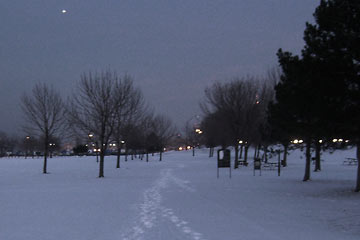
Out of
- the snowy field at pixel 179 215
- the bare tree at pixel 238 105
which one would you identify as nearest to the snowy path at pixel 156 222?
the snowy field at pixel 179 215

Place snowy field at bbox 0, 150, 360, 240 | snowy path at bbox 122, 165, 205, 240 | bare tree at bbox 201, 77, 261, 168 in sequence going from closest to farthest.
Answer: snowy path at bbox 122, 165, 205, 240 → snowy field at bbox 0, 150, 360, 240 → bare tree at bbox 201, 77, 261, 168

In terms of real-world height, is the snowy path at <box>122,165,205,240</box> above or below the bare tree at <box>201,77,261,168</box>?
below

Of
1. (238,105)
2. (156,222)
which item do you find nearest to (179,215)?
(156,222)

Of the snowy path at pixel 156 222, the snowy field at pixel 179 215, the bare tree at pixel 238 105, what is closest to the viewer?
the snowy path at pixel 156 222

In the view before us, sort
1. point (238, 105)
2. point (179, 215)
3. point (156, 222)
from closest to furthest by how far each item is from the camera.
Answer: point (156, 222) < point (179, 215) < point (238, 105)

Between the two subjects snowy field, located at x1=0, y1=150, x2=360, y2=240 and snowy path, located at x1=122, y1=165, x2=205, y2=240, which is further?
snowy field, located at x1=0, y1=150, x2=360, y2=240

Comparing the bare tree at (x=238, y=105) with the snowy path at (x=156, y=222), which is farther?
the bare tree at (x=238, y=105)

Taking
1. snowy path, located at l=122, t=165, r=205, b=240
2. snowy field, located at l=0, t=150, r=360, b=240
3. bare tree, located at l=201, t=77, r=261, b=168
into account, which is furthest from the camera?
bare tree, located at l=201, t=77, r=261, b=168

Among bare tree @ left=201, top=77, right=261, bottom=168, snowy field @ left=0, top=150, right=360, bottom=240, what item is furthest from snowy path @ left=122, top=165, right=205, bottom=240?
bare tree @ left=201, top=77, right=261, bottom=168

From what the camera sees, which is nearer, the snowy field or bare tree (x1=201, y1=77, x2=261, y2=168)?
the snowy field

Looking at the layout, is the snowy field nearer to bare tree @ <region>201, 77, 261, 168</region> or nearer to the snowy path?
the snowy path

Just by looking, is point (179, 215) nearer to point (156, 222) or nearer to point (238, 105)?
point (156, 222)

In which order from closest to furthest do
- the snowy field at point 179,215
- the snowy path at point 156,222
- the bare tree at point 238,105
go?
the snowy path at point 156,222
the snowy field at point 179,215
the bare tree at point 238,105

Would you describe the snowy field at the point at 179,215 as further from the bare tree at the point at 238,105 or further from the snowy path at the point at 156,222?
the bare tree at the point at 238,105
